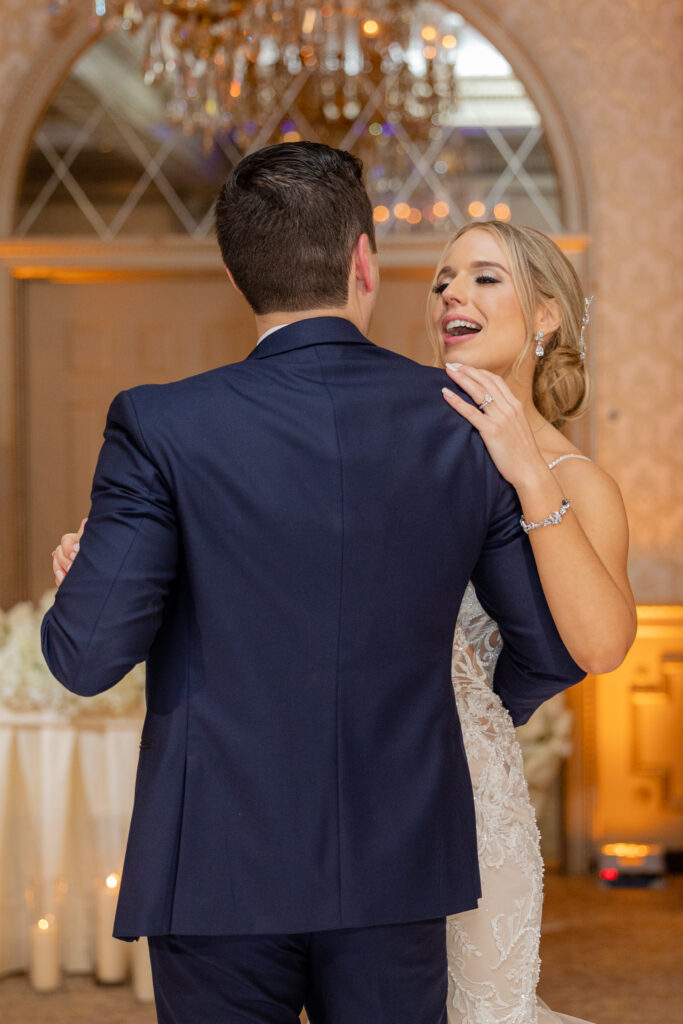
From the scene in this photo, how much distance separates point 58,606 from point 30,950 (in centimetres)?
235

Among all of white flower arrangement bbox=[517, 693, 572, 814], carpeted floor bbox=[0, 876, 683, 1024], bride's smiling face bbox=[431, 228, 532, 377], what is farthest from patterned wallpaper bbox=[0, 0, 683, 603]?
bride's smiling face bbox=[431, 228, 532, 377]

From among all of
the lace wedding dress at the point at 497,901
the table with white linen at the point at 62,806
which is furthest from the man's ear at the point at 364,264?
the table with white linen at the point at 62,806

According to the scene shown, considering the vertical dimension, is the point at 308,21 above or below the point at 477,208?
above

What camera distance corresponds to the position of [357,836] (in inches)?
52.4

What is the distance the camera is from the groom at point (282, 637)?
129 cm

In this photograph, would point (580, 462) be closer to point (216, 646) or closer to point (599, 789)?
point (216, 646)

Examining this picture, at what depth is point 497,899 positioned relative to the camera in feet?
5.73

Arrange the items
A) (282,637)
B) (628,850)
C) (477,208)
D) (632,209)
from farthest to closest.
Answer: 1. (477,208)
2. (632,209)
3. (628,850)
4. (282,637)

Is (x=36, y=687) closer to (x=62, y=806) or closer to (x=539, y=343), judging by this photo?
(x=62, y=806)

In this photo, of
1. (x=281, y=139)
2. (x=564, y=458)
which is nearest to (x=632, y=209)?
(x=281, y=139)

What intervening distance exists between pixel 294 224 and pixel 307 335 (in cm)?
14

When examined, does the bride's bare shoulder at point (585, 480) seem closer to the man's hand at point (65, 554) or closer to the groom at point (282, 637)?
the groom at point (282, 637)

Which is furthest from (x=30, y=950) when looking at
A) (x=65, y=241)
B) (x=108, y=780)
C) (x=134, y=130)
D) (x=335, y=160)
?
(x=134, y=130)

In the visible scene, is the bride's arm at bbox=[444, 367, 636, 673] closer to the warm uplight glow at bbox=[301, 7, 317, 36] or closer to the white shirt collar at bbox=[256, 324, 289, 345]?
the white shirt collar at bbox=[256, 324, 289, 345]
